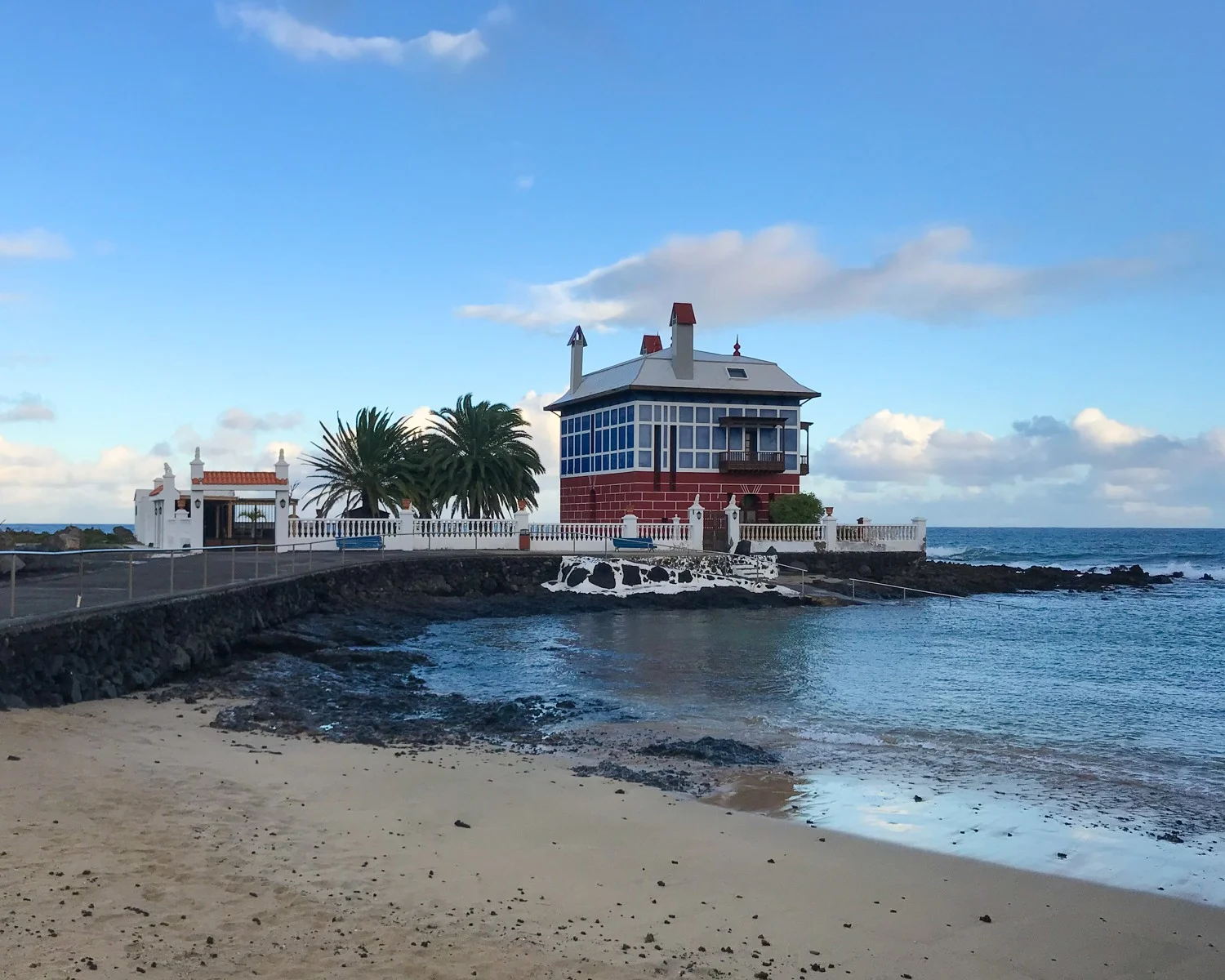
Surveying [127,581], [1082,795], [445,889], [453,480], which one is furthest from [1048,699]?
[453,480]

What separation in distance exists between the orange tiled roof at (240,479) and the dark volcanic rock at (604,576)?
12.8 meters

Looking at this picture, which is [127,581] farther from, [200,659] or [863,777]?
[863,777]

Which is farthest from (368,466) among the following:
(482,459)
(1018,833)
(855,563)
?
(1018,833)

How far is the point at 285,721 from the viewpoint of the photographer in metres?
12.7

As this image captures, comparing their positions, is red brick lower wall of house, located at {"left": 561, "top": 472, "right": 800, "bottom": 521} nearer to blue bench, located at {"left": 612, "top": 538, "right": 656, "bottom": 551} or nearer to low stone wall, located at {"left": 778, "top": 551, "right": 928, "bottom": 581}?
low stone wall, located at {"left": 778, "top": 551, "right": 928, "bottom": 581}

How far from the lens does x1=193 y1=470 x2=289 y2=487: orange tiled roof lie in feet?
132

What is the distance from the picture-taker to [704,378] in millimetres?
48719

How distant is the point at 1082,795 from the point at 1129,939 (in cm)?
442

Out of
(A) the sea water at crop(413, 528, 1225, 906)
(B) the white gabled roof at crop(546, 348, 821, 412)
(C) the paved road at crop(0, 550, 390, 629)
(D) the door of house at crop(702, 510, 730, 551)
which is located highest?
(B) the white gabled roof at crop(546, 348, 821, 412)

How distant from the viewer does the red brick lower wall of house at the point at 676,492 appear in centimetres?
4700

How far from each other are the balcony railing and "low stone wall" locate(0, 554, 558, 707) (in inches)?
786

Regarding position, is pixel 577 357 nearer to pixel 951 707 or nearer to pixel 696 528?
pixel 696 528

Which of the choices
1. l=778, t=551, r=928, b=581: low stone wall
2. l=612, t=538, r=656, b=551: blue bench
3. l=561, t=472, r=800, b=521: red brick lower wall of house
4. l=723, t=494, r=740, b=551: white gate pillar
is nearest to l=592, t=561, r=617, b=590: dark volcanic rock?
l=612, t=538, r=656, b=551: blue bench

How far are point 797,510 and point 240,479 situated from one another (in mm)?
22991
